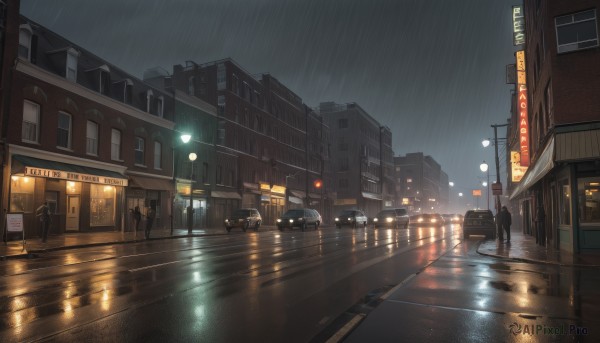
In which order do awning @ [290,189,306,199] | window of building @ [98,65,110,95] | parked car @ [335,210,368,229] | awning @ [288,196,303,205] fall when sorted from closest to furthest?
window of building @ [98,65,110,95] < parked car @ [335,210,368,229] < awning @ [288,196,303,205] < awning @ [290,189,306,199]

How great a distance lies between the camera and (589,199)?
630 inches

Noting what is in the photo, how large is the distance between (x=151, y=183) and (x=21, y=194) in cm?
997

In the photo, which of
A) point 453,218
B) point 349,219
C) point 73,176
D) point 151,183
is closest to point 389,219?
point 349,219

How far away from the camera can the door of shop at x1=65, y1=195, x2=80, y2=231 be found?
2566 centimetres

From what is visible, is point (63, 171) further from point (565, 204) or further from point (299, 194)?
point (299, 194)

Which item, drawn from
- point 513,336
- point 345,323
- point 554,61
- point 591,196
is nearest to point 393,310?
point 345,323

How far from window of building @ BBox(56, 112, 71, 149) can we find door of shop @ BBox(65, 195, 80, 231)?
3.03 metres

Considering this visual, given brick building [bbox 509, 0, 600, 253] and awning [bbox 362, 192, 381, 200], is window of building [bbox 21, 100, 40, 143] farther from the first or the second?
awning [bbox 362, 192, 381, 200]

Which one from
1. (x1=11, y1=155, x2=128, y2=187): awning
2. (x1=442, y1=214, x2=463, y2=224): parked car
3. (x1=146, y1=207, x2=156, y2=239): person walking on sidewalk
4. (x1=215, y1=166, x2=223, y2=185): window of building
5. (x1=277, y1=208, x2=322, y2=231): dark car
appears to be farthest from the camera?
(x1=442, y1=214, x2=463, y2=224): parked car

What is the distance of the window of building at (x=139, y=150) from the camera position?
1232 inches

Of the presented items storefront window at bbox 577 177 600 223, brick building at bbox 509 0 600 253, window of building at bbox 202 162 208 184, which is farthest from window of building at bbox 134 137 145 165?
storefront window at bbox 577 177 600 223

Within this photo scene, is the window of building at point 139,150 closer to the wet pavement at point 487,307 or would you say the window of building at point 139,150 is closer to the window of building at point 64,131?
the window of building at point 64,131

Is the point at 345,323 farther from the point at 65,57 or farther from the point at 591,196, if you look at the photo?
the point at 65,57

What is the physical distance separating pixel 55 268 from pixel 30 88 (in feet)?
47.4
